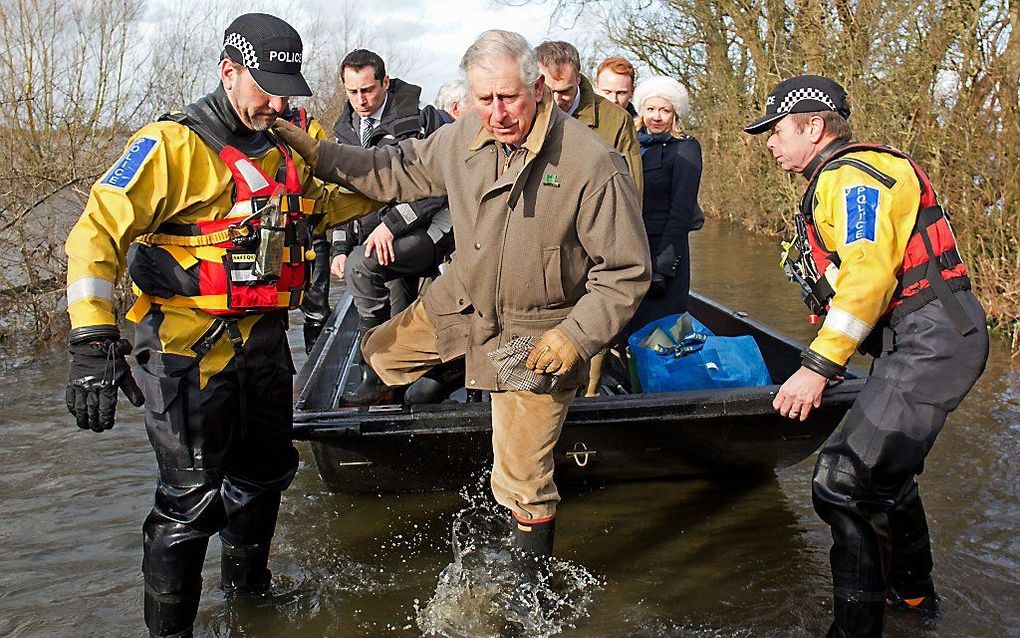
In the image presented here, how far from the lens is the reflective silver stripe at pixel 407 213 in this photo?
4645 mm

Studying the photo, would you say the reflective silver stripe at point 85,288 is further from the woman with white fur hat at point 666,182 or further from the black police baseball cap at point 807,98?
the woman with white fur hat at point 666,182

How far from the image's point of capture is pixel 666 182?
5332mm

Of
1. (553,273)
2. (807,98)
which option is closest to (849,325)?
(807,98)

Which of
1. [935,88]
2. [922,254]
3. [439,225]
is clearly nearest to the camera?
[922,254]

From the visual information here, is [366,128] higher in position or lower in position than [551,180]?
higher

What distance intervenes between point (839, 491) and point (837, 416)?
118 cm

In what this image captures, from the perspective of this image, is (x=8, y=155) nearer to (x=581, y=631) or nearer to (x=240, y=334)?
(x=240, y=334)

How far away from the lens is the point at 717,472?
17.0ft

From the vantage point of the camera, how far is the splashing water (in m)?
3.76

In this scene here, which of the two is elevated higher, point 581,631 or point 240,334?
point 240,334

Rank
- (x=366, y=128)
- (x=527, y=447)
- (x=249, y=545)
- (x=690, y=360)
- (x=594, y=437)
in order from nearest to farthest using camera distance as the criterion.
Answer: (x=527, y=447), (x=249, y=545), (x=594, y=437), (x=690, y=360), (x=366, y=128)

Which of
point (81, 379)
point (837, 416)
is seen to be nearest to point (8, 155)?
point (81, 379)

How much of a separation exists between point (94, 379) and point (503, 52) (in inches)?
69.6

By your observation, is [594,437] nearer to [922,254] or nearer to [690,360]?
[690,360]
